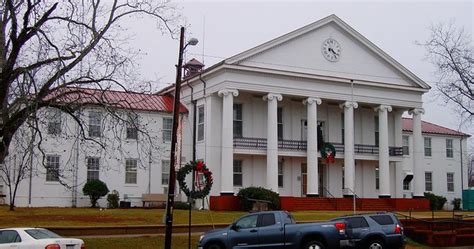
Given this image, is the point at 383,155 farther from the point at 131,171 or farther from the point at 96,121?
the point at 96,121

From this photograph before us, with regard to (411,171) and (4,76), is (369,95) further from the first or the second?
(4,76)

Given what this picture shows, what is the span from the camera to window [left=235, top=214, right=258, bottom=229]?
2152 centimetres

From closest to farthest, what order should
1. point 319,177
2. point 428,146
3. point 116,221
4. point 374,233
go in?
point 374,233 → point 116,221 → point 319,177 → point 428,146

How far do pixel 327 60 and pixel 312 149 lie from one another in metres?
7.21

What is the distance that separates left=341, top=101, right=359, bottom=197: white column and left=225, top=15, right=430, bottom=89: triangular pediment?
8.86 feet

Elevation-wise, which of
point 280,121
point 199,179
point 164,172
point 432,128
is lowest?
point 199,179

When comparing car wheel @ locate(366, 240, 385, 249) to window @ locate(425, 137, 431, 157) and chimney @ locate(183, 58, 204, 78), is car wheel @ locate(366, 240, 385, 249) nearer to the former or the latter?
chimney @ locate(183, 58, 204, 78)

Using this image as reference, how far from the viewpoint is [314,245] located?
2052cm

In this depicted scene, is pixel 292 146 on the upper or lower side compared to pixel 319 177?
upper

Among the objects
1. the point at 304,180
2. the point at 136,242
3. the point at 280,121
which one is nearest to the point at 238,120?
the point at 280,121

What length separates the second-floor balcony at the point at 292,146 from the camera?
4475 cm

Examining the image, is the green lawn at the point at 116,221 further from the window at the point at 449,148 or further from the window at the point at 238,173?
the window at the point at 449,148

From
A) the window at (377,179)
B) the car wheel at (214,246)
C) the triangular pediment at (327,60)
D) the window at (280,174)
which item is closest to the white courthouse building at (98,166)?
the triangular pediment at (327,60)

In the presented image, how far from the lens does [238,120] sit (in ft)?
152
